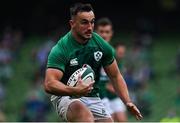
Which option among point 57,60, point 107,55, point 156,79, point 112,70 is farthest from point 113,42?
point 57,60

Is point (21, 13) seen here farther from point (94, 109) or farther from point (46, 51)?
point (94, 109)

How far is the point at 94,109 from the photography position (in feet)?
26.3

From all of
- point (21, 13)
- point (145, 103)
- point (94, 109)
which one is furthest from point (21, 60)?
point (94, 109)

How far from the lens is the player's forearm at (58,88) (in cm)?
725

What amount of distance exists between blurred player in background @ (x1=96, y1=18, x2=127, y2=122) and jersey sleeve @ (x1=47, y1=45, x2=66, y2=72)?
273 centimetres

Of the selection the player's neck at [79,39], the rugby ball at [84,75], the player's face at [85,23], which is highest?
the player's face at [85,23]

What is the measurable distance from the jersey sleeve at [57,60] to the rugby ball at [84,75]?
0.16 metres

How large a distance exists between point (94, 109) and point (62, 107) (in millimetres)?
468

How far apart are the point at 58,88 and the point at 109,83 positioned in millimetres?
3926

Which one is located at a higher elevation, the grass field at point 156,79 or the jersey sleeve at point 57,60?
the jersey sleeve at point 57,60

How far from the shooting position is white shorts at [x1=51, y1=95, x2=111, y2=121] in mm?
7730

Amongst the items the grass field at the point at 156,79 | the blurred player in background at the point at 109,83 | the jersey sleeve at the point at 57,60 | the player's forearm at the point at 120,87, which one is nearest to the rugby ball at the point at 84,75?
the jersey sleeve at the point at 57,60

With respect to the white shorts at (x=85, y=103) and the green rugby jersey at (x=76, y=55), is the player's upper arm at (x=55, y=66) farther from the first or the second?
the white shorts at (x=85, y=103)

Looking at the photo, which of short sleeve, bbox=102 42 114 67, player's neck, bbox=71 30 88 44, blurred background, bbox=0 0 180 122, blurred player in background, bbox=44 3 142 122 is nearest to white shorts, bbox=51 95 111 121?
blurred player in background, bbox=44 3 142 122
